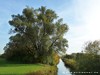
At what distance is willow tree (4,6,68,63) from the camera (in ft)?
170

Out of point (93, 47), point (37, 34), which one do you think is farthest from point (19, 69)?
point (93, 47)

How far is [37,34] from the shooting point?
52.2 m

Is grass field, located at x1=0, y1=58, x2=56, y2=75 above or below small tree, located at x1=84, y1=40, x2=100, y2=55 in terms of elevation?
below

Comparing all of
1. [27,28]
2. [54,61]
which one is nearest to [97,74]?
[54,61]

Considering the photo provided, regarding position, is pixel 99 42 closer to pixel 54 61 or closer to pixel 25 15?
pixel 54 61

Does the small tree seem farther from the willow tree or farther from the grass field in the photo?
the grass field

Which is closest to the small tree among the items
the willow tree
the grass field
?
the willow tree

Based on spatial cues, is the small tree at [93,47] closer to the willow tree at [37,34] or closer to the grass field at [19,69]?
the willow tree at [37,34]

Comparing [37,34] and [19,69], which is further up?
[37,34]

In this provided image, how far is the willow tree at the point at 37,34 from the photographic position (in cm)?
5172

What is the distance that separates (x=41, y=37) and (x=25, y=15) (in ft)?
20.0

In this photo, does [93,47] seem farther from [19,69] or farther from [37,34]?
[19,69]

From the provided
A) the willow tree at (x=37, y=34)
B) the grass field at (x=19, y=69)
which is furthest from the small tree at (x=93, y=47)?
the grass field at (x=19, y=69)

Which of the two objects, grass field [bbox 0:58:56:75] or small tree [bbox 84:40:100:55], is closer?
grass field [bbox 0:58:56:75]
